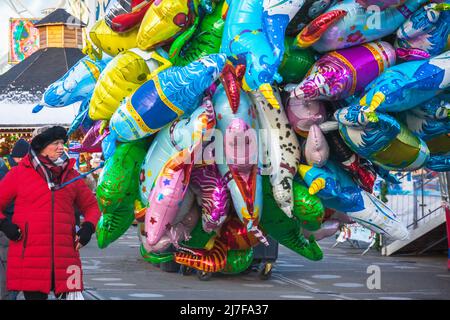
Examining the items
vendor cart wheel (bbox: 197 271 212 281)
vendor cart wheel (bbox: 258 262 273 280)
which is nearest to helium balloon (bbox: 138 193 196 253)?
vendor cart wheel (bbox: 197 271 212 281)

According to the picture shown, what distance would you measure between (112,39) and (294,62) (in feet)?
3.08

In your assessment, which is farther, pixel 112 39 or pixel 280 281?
pixel 280 281

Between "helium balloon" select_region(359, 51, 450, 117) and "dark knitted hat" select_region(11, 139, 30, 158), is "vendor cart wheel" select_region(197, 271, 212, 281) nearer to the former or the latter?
"dark knitted hat" select_region(11, 139, 30, 158)

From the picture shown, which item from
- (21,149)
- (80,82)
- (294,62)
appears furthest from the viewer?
(21,149)

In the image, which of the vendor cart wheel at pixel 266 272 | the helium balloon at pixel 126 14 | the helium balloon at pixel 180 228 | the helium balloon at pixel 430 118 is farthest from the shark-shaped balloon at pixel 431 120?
the vendor cart wheel at pixel 266 272

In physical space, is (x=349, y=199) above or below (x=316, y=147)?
below

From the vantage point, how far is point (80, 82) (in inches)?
188

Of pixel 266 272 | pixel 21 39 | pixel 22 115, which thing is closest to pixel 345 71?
pixel 266 272

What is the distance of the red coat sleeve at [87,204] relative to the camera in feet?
17.2

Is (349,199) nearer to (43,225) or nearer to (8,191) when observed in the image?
(43,225)

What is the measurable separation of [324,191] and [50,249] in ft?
5.53

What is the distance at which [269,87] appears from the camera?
398 centimetres
